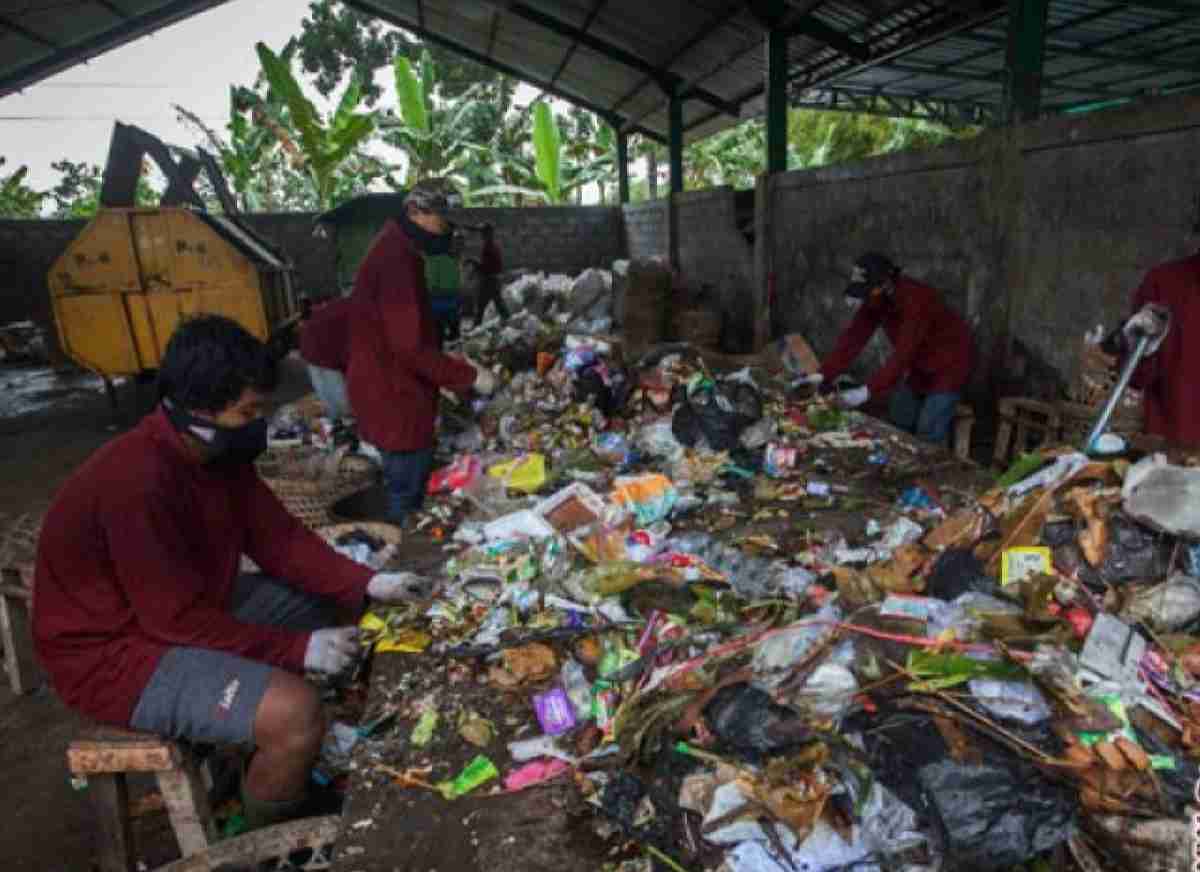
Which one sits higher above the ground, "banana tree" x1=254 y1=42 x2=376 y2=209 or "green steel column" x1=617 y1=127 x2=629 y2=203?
"banana tree" x1=254 y1=42 x2=376 y2=209

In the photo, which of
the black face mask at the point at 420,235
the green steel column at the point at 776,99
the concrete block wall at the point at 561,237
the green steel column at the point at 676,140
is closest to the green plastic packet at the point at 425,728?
the black face mask at the point at 420,235

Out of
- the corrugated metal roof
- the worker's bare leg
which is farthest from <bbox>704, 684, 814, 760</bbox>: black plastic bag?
the corrugated metal roof

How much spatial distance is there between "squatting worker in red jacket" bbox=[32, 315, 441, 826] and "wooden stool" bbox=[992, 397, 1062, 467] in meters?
3.48

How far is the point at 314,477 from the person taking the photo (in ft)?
14.7

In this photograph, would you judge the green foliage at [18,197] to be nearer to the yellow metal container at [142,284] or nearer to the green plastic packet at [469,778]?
the yellow metal container at [142,284]

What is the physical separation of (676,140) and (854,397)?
7.64m

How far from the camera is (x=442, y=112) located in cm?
1560

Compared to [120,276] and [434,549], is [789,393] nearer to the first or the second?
[434,549]

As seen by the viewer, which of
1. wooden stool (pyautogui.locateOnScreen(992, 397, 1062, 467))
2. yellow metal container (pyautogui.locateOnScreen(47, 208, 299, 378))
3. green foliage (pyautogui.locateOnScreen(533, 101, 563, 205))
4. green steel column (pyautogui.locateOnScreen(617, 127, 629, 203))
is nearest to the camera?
wooden stool (pyautogui.locateOnScreen(992, 397, 1062, 467))

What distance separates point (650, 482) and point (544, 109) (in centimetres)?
1188

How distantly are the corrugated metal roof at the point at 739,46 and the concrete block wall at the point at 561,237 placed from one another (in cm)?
183

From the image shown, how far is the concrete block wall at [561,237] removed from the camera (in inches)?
551

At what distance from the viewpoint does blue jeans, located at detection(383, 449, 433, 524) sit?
11.9ft

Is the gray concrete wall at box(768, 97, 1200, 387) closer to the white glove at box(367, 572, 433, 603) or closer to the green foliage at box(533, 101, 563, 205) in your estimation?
the white glove at box(367, 572, 433, 603)
